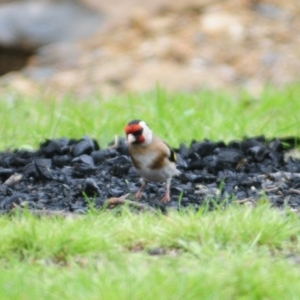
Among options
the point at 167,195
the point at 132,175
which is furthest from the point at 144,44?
the point at 167,195

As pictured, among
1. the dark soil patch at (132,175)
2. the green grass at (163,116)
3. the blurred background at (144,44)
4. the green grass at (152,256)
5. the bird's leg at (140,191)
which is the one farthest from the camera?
the blurred background at (144,44)

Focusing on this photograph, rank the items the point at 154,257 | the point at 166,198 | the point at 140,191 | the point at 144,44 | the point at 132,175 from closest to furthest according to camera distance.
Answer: the point at 154,257
the point at 166,198
the point at 140,191
the point at 132,175
the point at 144,44

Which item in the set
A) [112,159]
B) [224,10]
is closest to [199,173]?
[112,159]

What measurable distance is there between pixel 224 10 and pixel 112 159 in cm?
677

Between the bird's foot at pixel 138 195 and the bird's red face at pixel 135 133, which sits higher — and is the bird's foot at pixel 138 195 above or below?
below

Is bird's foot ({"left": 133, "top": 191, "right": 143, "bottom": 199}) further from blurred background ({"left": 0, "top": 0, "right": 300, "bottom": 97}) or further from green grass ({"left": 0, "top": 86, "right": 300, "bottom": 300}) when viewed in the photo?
blurred background ({"left": 0, "top": 0, "right": 300, "bottom": 97})

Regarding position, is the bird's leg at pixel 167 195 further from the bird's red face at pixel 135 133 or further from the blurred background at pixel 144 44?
the blurred background at pixel 144 44

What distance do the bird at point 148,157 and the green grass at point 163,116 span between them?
4.66ft

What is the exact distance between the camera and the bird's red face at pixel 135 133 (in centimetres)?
598

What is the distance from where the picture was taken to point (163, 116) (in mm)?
8203

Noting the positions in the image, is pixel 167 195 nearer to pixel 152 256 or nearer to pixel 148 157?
pixel 148 157

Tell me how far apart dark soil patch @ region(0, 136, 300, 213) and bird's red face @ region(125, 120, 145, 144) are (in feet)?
1.22

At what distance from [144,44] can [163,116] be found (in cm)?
446

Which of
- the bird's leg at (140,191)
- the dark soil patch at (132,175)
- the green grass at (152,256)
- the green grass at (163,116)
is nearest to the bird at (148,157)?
the bird's leg at (140,191)
